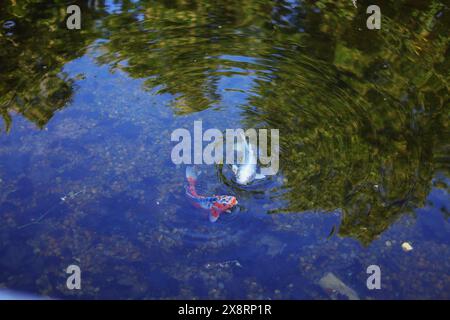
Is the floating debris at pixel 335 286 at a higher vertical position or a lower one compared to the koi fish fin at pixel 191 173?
lower

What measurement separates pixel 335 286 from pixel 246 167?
1537 mm

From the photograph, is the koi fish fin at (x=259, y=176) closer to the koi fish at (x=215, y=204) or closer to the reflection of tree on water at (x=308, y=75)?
the reflection of tree on water at (x=308, y=75)

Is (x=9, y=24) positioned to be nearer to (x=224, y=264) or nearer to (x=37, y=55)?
(x=37, y=55)

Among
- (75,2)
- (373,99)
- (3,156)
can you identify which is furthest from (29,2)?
(373,99)

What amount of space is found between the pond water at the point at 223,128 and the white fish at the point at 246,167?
0.31 ft

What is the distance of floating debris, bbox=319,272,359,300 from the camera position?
431 centimetres

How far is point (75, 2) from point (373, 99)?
16.5 ft

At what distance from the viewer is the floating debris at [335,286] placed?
170 inches

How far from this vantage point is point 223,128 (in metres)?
5.81

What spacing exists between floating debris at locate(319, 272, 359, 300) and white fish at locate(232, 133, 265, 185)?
1.28 meters

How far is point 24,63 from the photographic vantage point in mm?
6492

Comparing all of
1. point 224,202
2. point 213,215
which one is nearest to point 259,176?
point 224,202

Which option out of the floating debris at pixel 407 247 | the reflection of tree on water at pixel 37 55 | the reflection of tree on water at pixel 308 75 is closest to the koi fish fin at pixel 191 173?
the reflection of tree on water at pixel 308 75
